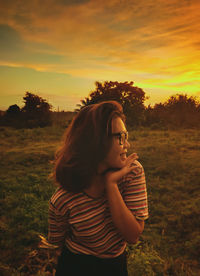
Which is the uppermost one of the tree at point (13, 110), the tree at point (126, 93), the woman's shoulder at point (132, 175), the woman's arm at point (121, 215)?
the tree at point (126, 93)

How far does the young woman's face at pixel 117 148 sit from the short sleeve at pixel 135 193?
83 millimetres

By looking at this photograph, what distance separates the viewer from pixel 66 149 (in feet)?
4.62

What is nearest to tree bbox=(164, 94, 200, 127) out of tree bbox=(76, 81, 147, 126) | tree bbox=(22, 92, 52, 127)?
tree bbox=(76, 81, 147, 126)

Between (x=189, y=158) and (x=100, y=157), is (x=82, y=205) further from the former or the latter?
(x=189, y=158)

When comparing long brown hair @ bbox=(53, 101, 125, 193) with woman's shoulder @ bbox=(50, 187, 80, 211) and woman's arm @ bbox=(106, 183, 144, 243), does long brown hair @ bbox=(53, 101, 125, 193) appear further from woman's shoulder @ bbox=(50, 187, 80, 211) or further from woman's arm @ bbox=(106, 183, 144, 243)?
woman's arm @ bbox=(106, 183, 144, 243)

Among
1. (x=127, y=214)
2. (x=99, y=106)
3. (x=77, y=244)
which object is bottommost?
(x=77, y=244)

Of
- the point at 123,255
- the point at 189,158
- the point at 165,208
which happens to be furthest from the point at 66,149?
the point at 189,158

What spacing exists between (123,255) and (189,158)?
339 inches

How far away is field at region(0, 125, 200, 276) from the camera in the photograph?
3.31 meters

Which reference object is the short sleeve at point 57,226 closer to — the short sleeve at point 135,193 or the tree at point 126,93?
the short sleeve at point 135,193

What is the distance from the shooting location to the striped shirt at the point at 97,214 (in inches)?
48.8

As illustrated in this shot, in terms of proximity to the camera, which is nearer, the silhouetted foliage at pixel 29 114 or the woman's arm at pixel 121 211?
the woman's arm at pixel 121 211

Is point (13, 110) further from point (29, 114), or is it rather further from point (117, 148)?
point (117, 148)

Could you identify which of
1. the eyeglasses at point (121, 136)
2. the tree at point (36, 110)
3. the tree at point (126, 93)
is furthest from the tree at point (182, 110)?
the eyeglasses at point (121, 136)
